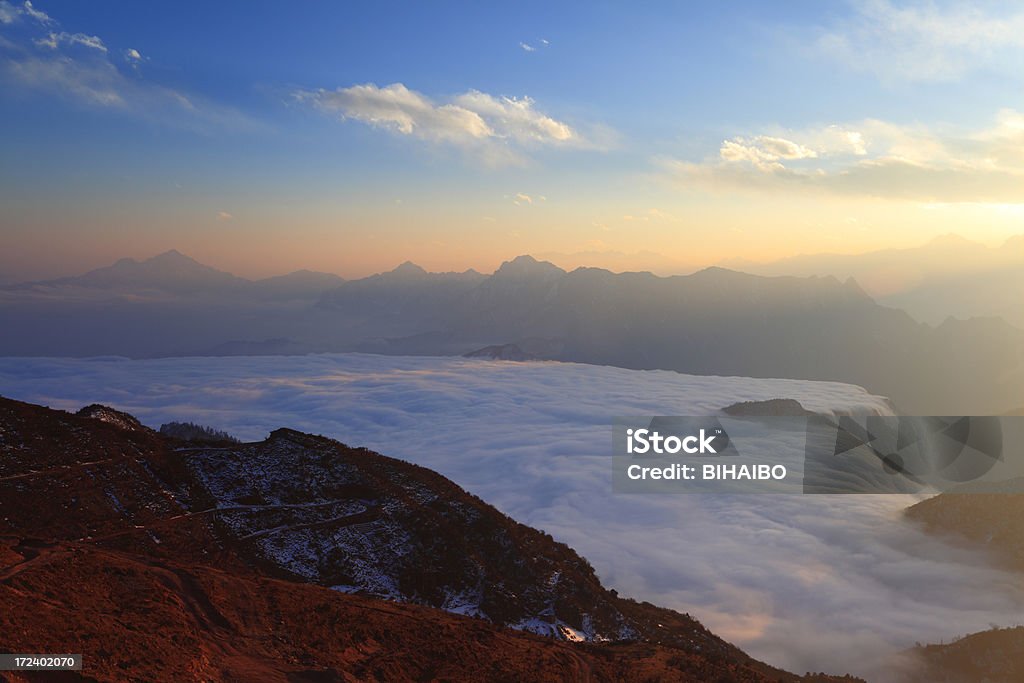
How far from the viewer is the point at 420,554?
31.1m

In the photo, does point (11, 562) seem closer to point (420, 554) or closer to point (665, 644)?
point (420, 554)

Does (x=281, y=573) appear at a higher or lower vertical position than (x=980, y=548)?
higher

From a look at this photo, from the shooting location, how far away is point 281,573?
27.5m

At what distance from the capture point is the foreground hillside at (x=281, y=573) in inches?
701

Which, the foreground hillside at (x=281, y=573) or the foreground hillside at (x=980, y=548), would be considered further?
the foreground hillside at (x=980, y=548)

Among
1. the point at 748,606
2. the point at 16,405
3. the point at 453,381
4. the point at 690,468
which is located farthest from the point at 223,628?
the point at 453,381

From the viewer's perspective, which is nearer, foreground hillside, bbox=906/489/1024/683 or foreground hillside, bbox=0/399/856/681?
foreground hillside, bbox=0/399/856/681

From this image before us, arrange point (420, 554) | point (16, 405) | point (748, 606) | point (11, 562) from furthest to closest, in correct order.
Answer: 1. point (748, 606)
2. point (16, 405)
3. point (420, 554)
4. point (11, 562)

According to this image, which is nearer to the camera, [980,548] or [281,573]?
[281,573]

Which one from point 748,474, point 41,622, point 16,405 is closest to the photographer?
point 41,622

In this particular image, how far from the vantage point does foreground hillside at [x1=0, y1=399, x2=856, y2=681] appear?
58.4 feet

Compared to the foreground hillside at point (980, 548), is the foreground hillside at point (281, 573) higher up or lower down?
higher up

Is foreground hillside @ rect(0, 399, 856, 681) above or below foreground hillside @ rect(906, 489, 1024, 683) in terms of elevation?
above

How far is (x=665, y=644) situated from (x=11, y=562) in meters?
25.7
